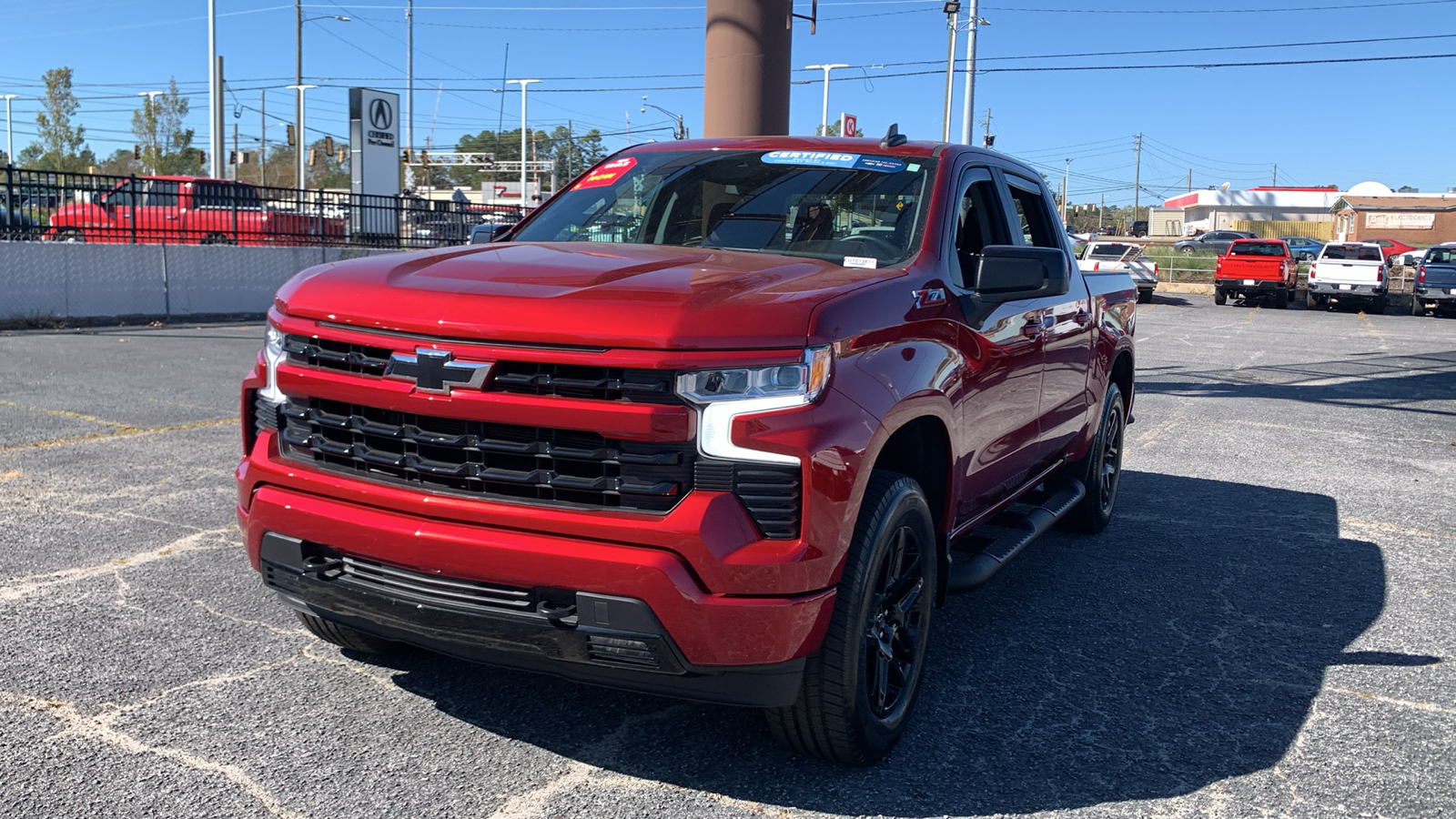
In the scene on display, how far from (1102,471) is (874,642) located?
3.44m

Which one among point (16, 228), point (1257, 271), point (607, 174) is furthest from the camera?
point (1257, 271)

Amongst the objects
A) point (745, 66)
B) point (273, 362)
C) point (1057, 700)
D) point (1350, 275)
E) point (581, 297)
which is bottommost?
point (1057, 700)

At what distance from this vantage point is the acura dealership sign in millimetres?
23500

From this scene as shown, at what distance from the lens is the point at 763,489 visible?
9.43 feet

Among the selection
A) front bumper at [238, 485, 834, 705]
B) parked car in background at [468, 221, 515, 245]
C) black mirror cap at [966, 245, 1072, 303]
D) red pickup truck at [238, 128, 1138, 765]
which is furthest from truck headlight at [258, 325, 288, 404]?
black mirror cap at [966, 245, 1072, 303]

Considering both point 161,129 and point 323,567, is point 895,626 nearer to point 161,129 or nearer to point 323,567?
point 323,567

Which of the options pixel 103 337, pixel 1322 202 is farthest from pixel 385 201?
pixel 1322 202

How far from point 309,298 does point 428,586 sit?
0.92 meters

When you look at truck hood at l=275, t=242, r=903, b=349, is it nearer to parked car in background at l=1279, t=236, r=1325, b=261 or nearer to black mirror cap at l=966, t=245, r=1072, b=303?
black mirror cap at l=966, t=245, r=1072, b=303

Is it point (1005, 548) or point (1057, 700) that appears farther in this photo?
point (1005, 548)

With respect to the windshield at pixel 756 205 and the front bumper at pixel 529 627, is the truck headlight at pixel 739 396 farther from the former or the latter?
the windshield at pixel 756 205

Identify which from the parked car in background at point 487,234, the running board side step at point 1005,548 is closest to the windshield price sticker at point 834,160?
the parked car in background at point 487,234

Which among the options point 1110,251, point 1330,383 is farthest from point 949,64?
point 1330,383

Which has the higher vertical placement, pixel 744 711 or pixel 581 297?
pixel 581 297
